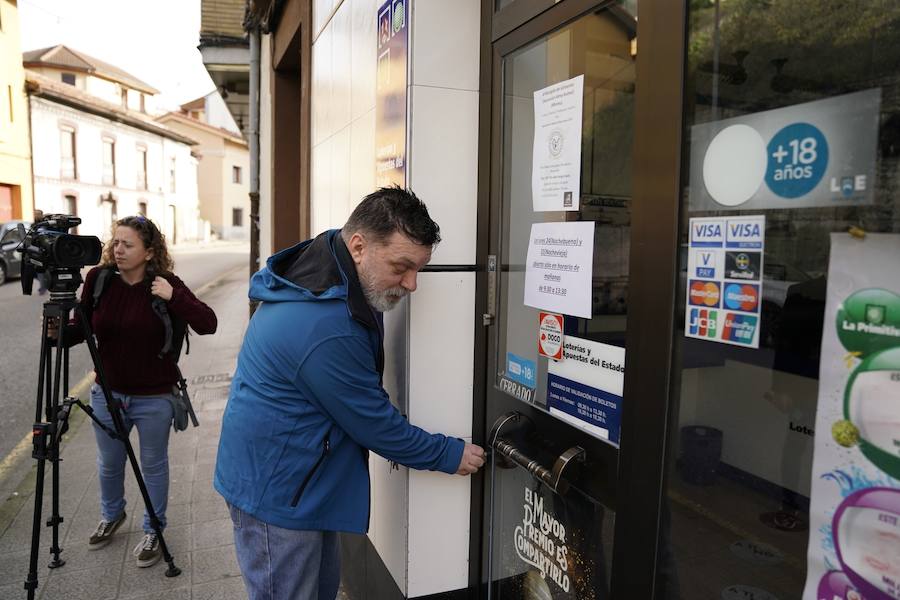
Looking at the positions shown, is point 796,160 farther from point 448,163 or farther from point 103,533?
point 103,533

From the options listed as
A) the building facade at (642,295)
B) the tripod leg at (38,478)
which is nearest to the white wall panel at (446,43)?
the building facade at (642,295)

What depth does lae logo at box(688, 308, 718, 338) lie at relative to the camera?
4.30ft

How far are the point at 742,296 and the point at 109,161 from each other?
38.5 meters

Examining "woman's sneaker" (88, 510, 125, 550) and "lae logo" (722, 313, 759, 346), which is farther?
"woman's sneaker" (88, 510, 125, 550)

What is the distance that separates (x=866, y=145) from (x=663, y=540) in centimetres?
95

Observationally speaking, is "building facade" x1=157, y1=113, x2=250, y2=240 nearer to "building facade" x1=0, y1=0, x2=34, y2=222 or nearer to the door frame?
"building facade" x1=0, y1=0, x2=34, y2=222

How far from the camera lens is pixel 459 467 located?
2119 mm

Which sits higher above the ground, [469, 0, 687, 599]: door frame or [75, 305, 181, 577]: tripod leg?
[469, 0, 687, 599]: door frame

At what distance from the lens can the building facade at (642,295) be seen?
1.07m

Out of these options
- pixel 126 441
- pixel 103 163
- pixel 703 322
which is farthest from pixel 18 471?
pixel 103 163

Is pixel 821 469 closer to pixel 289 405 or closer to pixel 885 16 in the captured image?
pixel 885 16

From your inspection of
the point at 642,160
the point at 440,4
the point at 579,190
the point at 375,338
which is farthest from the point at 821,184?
the point at 440,4

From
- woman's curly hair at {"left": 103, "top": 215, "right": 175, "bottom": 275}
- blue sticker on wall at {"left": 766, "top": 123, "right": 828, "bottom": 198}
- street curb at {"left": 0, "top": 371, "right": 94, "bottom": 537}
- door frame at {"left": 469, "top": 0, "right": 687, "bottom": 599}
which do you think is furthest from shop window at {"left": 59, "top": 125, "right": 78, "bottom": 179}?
blue sticker on wall at {"left": 766, "top": 123, "right": 828, "bottom": 198}

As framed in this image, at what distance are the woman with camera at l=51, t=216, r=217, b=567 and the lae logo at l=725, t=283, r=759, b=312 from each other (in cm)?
298
